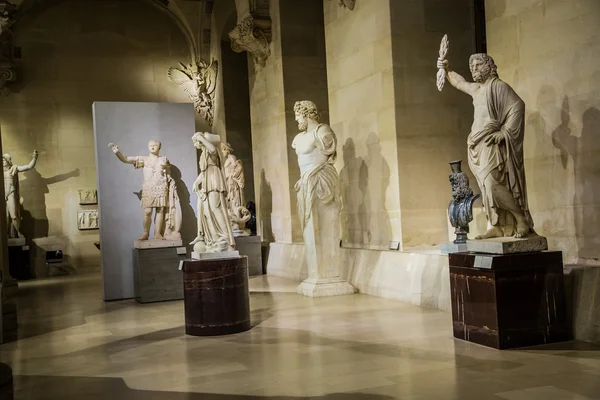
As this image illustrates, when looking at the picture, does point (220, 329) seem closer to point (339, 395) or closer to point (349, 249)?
point (339, 395)

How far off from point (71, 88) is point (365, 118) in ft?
35.1

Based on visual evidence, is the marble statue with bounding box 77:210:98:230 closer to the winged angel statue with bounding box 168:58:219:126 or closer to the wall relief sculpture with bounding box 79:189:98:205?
the wall relief sculpture with bounding box 79:189:98:205

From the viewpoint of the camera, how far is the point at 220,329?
7.05 m

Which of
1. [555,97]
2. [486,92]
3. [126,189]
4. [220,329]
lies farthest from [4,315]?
[555,97]

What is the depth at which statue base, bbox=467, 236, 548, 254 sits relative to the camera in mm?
5660

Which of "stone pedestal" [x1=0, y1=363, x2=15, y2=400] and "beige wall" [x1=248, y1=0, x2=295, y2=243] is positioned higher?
"beige wall" [x1=248, y1=0, x2=295, y2=243]

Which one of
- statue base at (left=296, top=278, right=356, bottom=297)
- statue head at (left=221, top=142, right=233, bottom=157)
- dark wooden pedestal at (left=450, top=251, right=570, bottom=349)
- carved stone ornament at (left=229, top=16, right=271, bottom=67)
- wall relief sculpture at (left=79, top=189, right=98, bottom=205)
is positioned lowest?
statue base at (left=296, top=278, right=356, bottom=297)

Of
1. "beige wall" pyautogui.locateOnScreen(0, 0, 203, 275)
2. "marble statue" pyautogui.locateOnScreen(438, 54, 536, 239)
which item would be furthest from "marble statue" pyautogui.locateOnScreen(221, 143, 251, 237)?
"marble statue" pyautogui.locateOnScreen(438, 54, 536, 239)

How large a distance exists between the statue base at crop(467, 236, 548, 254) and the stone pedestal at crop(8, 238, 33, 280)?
42.1 feet

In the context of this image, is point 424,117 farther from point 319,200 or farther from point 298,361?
point 298,361

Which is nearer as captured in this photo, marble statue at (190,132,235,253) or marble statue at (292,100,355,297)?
marble statue at (190,132,235,253)

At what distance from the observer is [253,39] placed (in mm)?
13508

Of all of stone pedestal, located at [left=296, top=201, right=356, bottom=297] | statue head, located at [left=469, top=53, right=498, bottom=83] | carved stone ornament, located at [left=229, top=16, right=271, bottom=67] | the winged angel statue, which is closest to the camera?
statue head, located at [left=469, top=53, right=498, bottom=83]

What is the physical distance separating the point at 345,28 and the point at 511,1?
366cm
